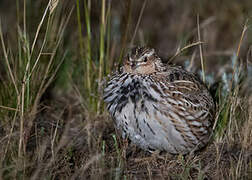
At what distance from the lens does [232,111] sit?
5.07 metres

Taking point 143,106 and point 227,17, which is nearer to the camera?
point 143,106

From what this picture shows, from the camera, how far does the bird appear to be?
4.53 metres

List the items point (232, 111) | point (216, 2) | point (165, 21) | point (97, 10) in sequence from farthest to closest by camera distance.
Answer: point (165, 21) < point (216, 2) < point (97, 10) < point (232, 111)

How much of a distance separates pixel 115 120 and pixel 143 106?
0.42 m

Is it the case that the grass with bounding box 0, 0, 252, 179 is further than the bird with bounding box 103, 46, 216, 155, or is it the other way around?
the bird with bounding box 103, 46, 216, 155

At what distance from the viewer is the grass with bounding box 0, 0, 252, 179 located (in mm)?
4293

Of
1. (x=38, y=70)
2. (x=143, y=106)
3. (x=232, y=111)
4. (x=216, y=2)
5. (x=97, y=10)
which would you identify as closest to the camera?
(x=143, y=106)

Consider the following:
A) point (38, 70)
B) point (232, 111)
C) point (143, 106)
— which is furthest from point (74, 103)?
point (232, 111)

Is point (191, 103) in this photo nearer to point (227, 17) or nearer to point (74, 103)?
point (74, 103)

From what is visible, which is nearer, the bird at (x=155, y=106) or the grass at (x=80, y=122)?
the grass at (x=80, y=122)

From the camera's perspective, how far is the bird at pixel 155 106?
453 cm

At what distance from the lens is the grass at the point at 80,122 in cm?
429

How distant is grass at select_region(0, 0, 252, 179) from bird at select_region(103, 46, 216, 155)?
23 cm

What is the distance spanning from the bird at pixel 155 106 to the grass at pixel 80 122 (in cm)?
23
